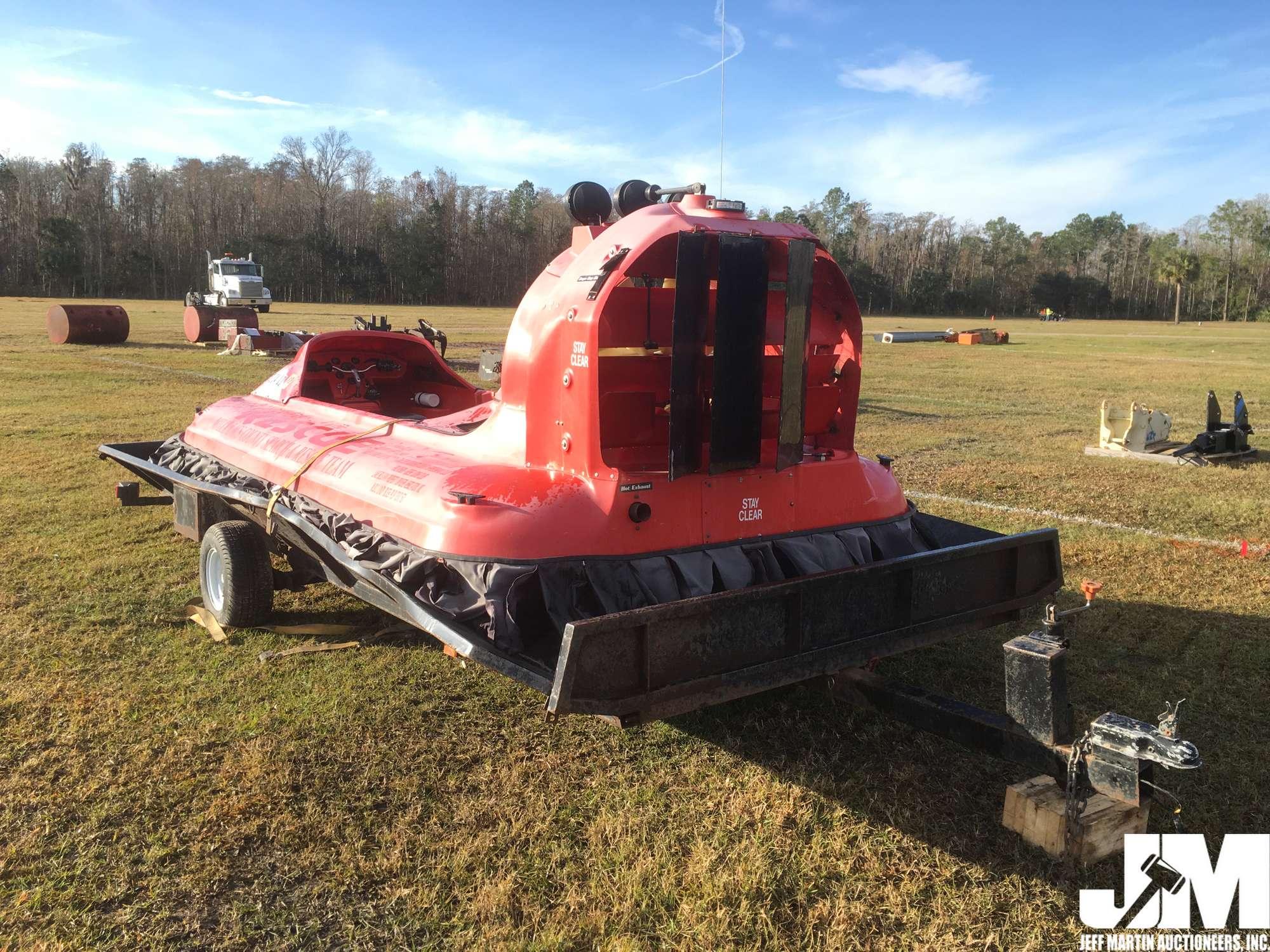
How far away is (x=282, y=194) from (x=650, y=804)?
3540 inches

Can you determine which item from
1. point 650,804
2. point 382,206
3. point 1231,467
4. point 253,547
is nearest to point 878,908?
point 650,804

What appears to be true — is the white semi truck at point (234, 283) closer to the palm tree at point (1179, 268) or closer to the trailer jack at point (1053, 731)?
the trailer jack at point (1053, 731)

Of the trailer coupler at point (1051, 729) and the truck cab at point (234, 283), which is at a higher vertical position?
the truck cab at point (234, 283)

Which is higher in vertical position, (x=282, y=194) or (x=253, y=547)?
(x=282, y=194)

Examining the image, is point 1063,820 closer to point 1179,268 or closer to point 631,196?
point 631,196

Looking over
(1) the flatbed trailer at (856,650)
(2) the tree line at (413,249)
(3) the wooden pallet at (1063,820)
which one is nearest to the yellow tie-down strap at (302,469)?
(1) the flatbed trailer at (856,650)

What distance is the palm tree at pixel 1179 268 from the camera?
270ft

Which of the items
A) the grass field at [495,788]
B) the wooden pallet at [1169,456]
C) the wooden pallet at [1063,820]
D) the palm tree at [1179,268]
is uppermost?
the palm tree at [1179,268]

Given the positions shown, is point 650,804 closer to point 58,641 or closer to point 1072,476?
point 58,641

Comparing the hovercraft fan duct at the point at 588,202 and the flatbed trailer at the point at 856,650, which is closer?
the flatbed trailer at the point at 856,650

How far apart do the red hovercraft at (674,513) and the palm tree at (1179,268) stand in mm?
90680

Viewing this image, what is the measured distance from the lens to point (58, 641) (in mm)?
4789

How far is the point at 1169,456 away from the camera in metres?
10.0

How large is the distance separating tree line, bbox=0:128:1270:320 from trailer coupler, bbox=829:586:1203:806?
57193mm
